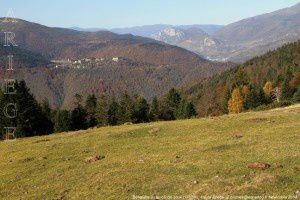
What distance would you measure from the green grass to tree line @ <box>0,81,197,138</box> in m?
49.0

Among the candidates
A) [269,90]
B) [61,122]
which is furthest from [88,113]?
[269,90]

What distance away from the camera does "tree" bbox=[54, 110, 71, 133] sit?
114750mm

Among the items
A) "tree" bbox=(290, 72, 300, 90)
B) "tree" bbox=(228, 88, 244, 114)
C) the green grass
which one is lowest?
"tree" bbox=(228, 88, 244, 114)

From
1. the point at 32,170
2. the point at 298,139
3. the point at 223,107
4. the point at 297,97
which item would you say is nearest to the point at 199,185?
the point at 298,139

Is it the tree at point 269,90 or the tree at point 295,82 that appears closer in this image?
the tree at point 295,82

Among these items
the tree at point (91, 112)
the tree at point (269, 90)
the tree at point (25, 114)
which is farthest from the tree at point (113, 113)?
the tree at point (269, 90)

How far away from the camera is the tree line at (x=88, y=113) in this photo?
92000 mm

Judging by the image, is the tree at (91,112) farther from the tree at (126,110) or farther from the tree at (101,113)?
the tree at (126,110)

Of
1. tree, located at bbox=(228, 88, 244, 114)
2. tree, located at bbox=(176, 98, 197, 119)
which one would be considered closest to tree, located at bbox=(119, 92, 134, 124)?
tree, located at bbox=(176, 98, 197, 119)

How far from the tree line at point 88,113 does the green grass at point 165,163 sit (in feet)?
161

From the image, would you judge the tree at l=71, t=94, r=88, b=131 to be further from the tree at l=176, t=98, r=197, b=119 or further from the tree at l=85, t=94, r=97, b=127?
the tree at l=176, t=98, r=197, b=119

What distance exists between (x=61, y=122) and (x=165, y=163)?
89542 mm

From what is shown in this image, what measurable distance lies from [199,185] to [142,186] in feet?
10.1

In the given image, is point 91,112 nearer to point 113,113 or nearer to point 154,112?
point 113,113
